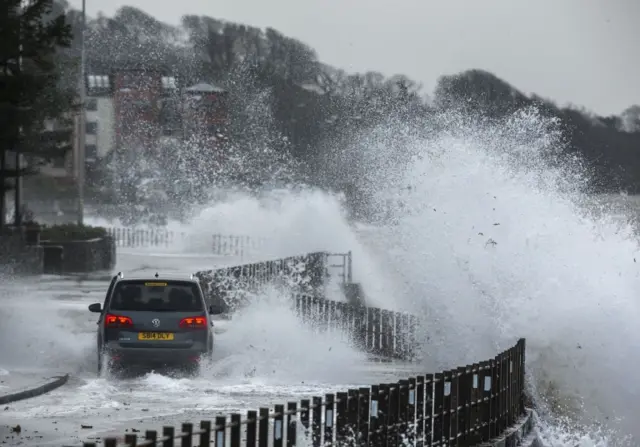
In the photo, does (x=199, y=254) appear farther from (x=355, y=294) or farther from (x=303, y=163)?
(x=303, y=163)

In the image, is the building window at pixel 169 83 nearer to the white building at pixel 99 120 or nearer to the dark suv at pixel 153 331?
the white building at pixel 99 120

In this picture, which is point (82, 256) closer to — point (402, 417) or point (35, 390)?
point (35, 390)

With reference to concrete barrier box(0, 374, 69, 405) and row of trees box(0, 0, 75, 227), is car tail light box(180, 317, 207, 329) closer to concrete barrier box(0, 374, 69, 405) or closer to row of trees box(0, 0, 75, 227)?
concrete barrier box(0, 374, 69, 405)

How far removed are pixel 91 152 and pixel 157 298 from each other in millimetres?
130666

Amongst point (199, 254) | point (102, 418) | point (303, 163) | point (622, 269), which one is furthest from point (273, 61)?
point (102, 418)

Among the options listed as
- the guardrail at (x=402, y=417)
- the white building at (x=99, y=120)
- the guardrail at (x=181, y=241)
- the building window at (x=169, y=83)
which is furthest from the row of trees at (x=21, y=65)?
the building window at (x=169, y=83)

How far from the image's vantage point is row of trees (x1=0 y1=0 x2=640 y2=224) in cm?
6631

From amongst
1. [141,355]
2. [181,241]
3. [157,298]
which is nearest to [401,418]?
[141,355]

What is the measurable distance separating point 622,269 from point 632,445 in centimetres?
685

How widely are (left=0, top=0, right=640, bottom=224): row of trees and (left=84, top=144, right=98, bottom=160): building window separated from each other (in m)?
3.81

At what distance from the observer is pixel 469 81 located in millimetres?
68000

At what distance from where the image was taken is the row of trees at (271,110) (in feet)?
218

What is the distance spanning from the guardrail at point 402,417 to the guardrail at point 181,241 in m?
58.0

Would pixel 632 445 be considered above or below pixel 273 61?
below
